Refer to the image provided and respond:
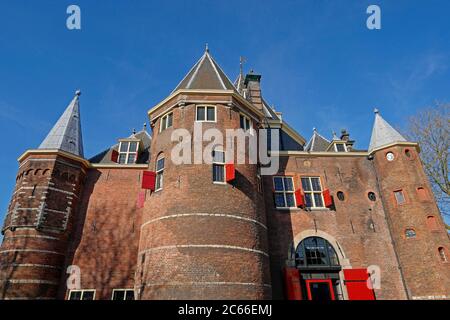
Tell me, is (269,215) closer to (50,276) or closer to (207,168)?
(207,168)

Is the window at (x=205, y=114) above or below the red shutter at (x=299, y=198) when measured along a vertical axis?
above

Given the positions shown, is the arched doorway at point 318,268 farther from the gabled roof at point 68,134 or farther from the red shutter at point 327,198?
the gabled roof at point 68,134

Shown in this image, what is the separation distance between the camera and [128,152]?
1939cm

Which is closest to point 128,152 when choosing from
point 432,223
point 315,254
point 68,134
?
point 68,134

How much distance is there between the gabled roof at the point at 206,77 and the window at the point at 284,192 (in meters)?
6.34

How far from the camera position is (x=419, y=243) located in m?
15.1

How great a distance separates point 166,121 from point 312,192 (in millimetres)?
9756

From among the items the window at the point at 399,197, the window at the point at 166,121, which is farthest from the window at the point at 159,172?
the window at the point at 399,197

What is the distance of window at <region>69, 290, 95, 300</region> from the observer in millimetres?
14586

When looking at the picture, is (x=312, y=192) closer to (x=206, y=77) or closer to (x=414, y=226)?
(x=414, y=226)

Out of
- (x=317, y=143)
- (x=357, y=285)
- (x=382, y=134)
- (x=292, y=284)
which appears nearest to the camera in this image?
(x=292, y=284)

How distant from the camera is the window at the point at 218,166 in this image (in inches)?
529
